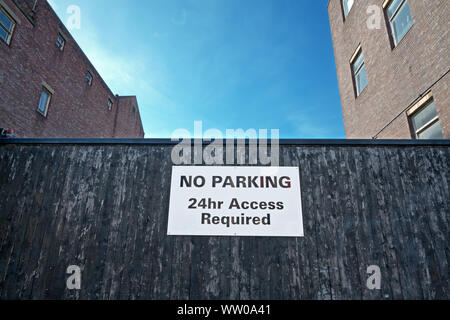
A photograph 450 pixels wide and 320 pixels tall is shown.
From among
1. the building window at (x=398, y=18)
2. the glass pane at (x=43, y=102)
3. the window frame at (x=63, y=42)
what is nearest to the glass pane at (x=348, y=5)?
the building window at (x=398, y=18)

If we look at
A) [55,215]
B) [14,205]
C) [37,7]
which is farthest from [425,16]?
[37,7]

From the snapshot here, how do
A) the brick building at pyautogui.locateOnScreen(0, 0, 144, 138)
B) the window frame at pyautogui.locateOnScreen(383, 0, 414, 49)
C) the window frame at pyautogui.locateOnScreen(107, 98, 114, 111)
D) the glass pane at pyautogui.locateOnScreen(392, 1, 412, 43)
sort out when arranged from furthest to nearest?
1. the window frame at pyautogui.locateOnScreen(107, 98, 114, 111)
2. the brick building at pyautogui.locateOnScreen(0, 0, 144, 138)
3. the window frame at pyautogui.locateOnScreen(383, 0, 414, 49)
4. the glass pane at pyautogui.locateOnScreen(392, 1, 412, 43)

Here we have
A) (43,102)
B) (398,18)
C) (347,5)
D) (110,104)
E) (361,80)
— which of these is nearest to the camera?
(398,18)

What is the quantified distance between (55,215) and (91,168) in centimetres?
110

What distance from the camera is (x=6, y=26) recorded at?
11.1 m

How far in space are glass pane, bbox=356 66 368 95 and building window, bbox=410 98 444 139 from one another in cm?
310

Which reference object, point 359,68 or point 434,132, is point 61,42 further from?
point 434,132

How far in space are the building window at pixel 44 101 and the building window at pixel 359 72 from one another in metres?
14.8

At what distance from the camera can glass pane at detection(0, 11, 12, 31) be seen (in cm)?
1085

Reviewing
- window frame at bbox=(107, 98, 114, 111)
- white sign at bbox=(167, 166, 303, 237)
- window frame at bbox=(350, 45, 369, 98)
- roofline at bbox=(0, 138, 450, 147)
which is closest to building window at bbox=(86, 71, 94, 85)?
window frame at bbox=(107, 98, 114, 111)

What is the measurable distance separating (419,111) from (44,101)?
16.1 metres

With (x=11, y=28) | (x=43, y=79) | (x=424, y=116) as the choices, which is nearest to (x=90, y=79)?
(x=43, y=79)

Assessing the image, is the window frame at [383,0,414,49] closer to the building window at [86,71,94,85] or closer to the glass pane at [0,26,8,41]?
the glass pane at [0,26,8,41]
